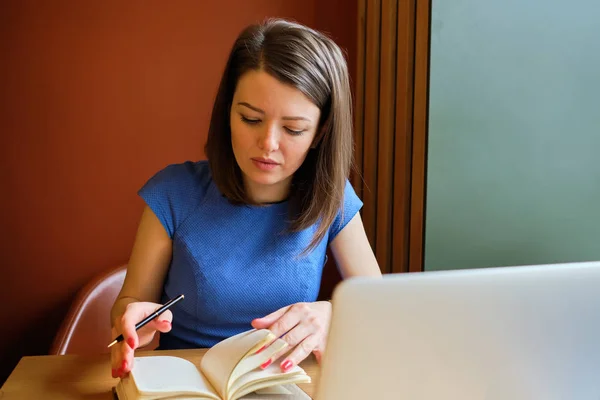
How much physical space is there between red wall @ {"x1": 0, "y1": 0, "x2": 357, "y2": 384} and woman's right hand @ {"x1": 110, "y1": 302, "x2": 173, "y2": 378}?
1.13 metres

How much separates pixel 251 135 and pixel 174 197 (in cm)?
25

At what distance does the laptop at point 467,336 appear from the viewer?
24.2 inches

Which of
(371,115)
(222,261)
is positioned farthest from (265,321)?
(371,115)

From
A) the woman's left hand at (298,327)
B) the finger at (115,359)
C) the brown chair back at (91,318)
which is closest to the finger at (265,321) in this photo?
the woman's left hand at (298,327)

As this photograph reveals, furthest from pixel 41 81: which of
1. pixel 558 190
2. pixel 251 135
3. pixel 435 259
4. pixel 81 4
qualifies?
pixel 558 190

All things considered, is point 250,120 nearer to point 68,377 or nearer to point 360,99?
point 68,377

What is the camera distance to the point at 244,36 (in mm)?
1427

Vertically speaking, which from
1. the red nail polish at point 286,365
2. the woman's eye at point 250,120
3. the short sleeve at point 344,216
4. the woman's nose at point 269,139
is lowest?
the red nail polish at point 286,365

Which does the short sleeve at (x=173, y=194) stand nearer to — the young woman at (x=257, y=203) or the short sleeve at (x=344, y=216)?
the young woman at (x=257, y=203)

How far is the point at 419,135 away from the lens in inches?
76.6

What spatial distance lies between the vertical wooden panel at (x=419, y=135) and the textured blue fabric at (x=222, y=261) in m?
0.54

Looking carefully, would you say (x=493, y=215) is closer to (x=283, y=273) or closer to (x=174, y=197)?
(x=283, y=273)

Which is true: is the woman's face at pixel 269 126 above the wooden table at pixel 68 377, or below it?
above

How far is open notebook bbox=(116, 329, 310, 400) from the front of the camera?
1.03 metres
